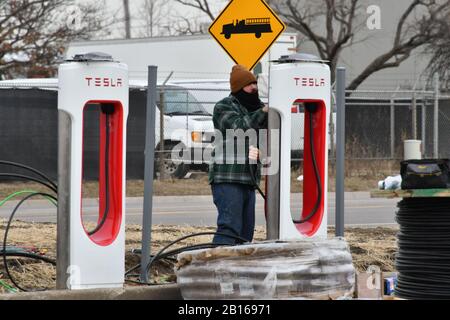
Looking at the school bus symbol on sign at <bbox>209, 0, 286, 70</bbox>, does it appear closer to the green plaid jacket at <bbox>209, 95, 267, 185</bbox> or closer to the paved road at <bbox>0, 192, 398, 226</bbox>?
the green plaid jacket at <bbox>209, 95, 267, 185</bbox>

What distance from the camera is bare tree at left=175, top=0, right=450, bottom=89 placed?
3791 cm

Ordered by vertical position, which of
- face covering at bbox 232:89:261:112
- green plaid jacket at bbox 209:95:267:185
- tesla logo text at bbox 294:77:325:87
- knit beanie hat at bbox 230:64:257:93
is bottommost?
green plaid jacket at bbox 209:95:267:185

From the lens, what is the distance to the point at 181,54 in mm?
29625

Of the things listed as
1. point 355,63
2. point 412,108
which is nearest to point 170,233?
point 412,108

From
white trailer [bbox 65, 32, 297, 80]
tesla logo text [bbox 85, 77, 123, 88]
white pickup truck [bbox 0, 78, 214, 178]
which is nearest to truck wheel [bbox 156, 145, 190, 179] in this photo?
white pickup truck [bbox 0, 78, 214, 178]

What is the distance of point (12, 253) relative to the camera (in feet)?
28.7

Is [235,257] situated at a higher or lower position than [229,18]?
lower

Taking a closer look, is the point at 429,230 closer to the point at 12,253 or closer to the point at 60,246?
the point at 60,246

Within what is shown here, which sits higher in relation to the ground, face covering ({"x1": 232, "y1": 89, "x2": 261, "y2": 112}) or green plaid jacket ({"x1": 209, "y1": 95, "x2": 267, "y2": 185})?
face covering ({"x1": 232, "y1": 89, "x2": 261, "y2": 112})

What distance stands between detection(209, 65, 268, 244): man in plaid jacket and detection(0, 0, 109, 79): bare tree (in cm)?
2668

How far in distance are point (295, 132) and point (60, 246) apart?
15545 mm

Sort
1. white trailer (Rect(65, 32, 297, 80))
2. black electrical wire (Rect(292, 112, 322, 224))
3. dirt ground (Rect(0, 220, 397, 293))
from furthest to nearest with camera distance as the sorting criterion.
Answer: white trailer (Rect(65, 32, 297, 80)), dirt ground (Rect(0, 220, 397, 293)), black electrical wire (Rect(292, 112, 322, 224))

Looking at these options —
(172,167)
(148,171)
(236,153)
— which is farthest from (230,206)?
(172,167)

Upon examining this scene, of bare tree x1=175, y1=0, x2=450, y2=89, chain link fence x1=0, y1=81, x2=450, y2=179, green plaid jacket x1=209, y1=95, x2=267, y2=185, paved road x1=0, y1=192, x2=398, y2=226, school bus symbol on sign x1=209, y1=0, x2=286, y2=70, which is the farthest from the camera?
bare tree x1=175, y1=0, x2=450, y2=89
